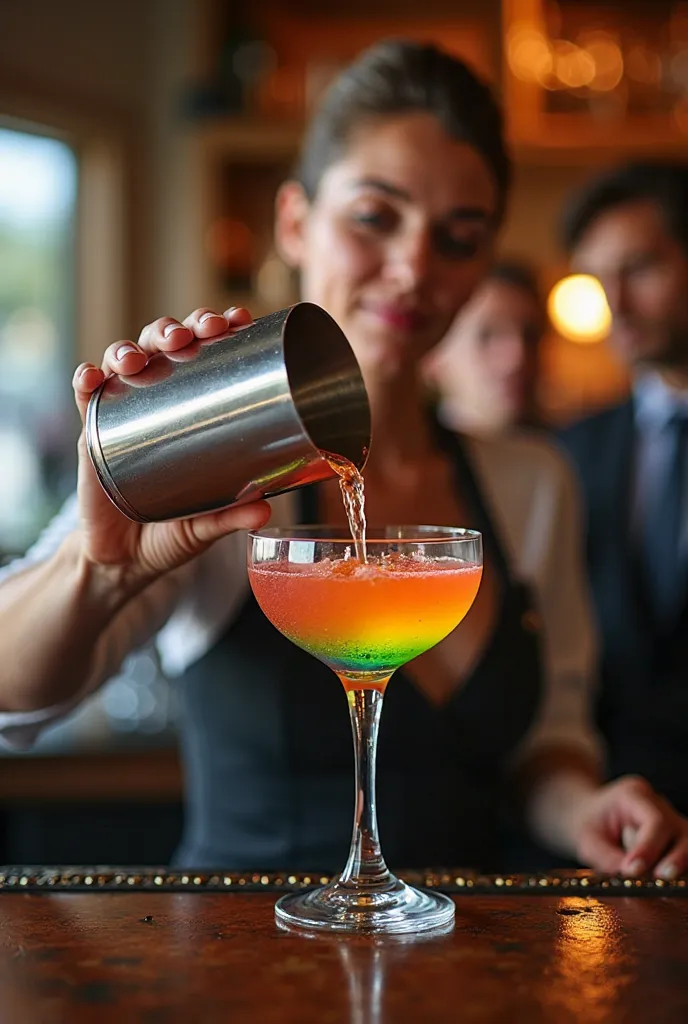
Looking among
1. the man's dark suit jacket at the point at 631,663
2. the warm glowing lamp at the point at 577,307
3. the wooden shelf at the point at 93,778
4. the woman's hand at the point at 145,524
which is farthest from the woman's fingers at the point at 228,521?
the warm glowing lamp at the point at 577,307

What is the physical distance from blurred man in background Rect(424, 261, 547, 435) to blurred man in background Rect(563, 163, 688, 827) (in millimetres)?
236

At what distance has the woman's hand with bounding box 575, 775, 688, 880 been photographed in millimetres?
1114

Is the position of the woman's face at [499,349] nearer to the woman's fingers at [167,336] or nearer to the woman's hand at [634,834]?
the woman's hand at [634,834]

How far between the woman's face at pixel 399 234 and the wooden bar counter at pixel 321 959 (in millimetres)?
739

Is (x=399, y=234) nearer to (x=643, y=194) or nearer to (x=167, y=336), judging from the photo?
(x=167, y=336)

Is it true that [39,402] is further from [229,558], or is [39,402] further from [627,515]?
[229,558]

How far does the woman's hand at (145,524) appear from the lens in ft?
3.23

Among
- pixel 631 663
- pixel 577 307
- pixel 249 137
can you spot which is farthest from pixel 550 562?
pixel 249 137

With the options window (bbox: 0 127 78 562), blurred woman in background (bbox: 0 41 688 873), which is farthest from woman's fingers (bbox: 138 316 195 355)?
window (bbox: 0 127 78 562)

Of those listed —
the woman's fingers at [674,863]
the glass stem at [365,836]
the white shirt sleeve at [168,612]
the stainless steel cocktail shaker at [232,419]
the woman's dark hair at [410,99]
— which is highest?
the woman's dark hair at [410,99]

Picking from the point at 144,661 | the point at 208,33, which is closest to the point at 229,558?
the point at 144,661

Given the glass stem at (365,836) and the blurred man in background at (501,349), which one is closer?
the glass stem at (365,836)

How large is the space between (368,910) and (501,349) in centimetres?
252

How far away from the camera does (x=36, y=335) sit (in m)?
4.29
